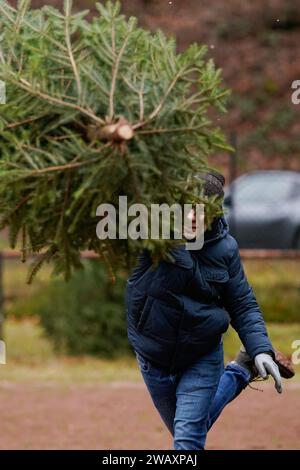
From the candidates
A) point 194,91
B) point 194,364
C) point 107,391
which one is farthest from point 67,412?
point 194,91

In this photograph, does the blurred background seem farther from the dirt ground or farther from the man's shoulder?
the man's shoulder

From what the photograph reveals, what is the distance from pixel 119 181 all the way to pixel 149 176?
0.38 feet

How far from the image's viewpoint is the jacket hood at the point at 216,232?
4.86 metres

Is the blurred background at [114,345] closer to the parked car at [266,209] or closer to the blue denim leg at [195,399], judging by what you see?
the parked car at [266,209]

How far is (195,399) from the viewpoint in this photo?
497 centimetres

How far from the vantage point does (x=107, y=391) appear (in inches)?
388

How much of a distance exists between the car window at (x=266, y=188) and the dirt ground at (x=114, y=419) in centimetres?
590

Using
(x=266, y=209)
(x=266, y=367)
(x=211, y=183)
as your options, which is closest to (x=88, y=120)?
(x=211, y=183)

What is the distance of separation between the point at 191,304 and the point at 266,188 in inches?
440

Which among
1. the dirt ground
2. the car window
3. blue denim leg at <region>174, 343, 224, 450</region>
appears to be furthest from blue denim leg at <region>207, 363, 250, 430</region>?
the car window

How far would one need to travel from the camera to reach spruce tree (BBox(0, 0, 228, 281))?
404cm

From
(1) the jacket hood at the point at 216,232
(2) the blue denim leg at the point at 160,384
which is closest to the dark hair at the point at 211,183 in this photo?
(1) the jacket hood at the point at 216,232

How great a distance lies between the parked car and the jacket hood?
8083 mm
